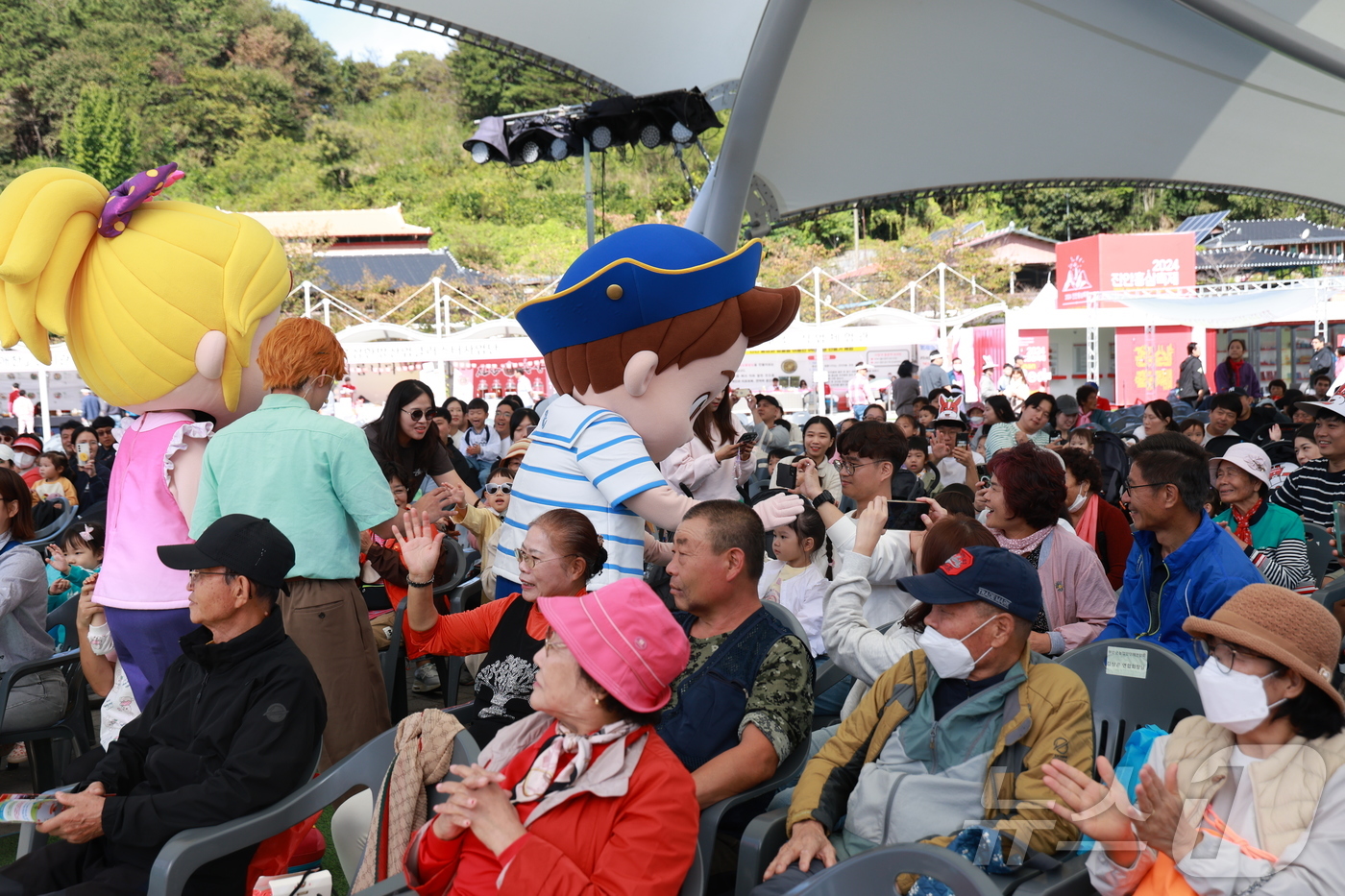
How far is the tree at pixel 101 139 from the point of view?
155 ft

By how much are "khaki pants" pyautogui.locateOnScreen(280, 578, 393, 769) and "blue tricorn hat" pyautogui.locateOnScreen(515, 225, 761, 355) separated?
43.2 inches

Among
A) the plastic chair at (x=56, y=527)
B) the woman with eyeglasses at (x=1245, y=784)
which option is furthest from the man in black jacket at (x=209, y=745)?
the plastic chair at (x=56, y=527)

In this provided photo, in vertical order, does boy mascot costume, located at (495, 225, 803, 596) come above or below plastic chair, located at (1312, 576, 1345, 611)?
above

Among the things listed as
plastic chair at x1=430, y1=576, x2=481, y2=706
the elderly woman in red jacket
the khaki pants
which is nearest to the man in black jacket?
the khaki pants

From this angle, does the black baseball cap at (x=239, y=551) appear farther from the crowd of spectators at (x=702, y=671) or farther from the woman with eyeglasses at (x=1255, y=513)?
the woman with eyeglasses at (x=1255, y=513)

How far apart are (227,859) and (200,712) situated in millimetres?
347

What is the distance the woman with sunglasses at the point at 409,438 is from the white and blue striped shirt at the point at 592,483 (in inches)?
45.7

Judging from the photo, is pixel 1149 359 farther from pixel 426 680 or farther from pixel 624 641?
pixel 624 641

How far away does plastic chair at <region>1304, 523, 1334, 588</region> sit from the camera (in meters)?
4.51

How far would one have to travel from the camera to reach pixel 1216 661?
1.81 m

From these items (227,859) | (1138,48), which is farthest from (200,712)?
(1138,48)

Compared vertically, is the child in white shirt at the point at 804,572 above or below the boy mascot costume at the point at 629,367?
below

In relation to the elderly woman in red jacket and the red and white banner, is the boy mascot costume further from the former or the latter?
the red and white banner

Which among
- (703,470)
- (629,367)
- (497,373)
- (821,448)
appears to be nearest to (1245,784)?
(629,367)
